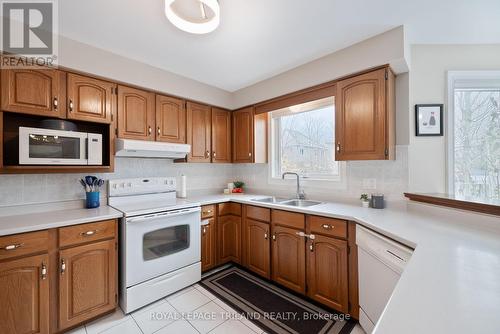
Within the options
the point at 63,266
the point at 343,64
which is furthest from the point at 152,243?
the point at 343,64

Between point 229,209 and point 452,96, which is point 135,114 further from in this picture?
point 452,96

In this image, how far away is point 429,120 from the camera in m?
1.94

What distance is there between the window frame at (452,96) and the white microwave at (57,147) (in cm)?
319

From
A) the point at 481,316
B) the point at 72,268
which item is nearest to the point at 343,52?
the point at 481,316

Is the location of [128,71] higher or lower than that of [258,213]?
higher

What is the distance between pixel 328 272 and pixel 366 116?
4.64ft

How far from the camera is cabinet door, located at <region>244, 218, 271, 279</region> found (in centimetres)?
233

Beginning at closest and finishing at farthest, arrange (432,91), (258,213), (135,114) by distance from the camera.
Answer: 1. (432,91)
2. (135,114)
3. (258,213)

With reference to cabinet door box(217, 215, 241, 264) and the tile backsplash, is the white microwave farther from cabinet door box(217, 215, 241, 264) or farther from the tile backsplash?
cabinet door box(217, 215, 241, 264)

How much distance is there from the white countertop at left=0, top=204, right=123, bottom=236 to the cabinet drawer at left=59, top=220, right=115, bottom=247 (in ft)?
0.14

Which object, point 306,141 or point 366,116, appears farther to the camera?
point 306,141

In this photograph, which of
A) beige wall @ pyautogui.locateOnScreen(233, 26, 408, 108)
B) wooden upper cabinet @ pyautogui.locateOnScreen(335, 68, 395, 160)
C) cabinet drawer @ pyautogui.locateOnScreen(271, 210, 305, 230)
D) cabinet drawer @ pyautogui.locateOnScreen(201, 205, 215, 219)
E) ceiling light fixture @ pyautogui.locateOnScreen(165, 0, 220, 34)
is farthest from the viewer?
cabinet drawer @ pyautogui.locateOnScreen(201, 205, 215, 219)

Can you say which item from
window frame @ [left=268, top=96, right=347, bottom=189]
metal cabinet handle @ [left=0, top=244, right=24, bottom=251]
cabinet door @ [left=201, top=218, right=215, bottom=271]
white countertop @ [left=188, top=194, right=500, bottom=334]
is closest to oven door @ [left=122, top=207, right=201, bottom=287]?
cabinet door @ [left=201, top=218, right=215, bottom=271]

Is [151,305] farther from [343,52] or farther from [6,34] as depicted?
[343,52]
